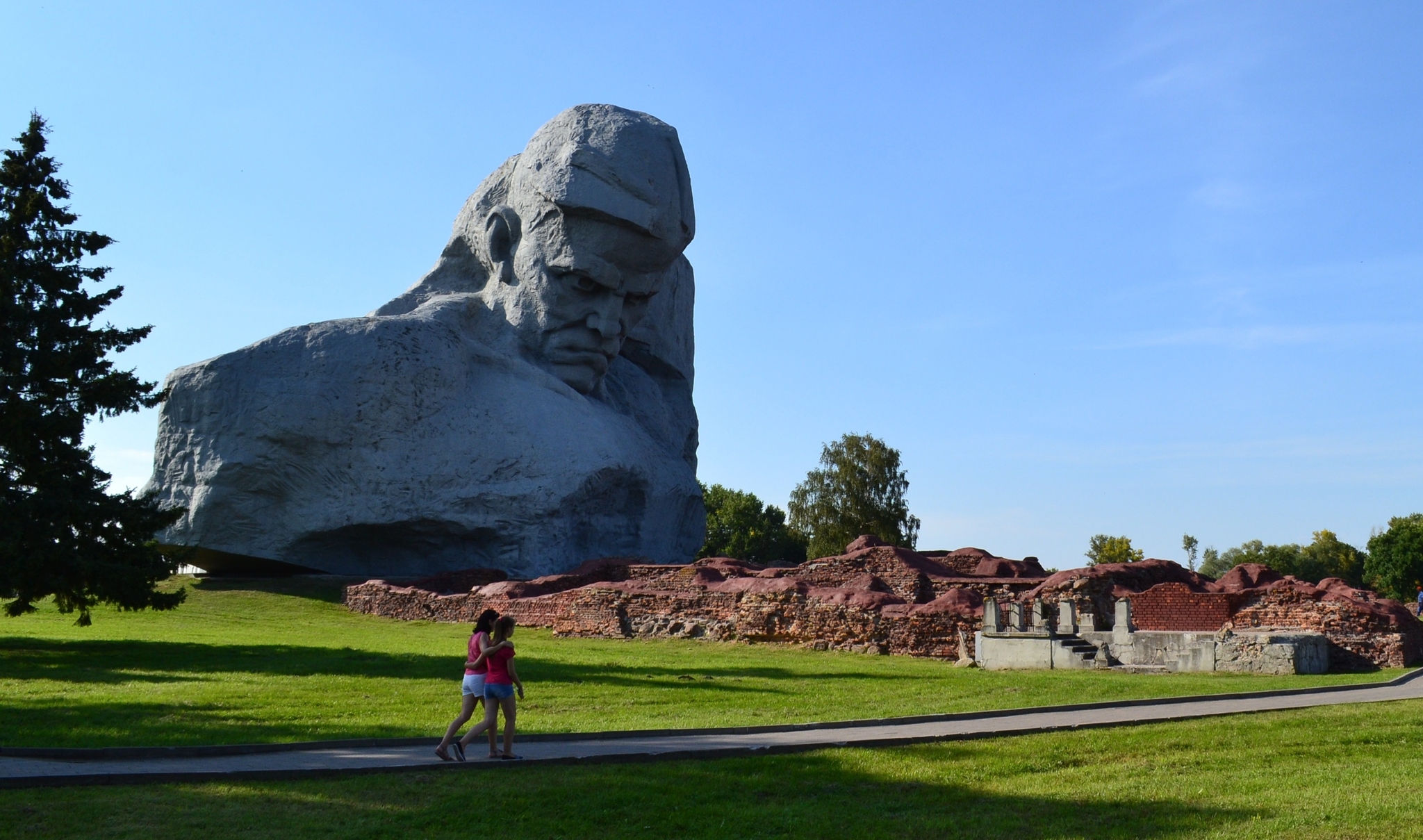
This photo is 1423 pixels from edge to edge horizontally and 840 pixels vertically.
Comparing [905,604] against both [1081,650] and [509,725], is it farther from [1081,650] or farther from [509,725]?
[509,725]

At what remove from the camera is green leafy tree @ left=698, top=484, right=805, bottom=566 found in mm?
79312

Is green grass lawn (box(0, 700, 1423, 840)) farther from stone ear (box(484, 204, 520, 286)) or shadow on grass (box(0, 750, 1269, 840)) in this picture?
stone ear (box(484, 204, 520, 286))

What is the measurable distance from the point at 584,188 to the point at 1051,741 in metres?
29.4

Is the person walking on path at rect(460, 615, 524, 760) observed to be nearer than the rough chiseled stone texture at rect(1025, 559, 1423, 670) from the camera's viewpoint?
Yes

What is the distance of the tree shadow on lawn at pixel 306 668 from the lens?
14.2 meters

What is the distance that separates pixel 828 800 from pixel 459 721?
268 centimetres

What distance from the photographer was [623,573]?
95.2 feet

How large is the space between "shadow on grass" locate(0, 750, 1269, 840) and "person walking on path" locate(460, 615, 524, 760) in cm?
43

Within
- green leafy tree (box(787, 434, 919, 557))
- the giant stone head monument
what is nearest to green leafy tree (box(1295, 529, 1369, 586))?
green leafy tree (box(787, 434, 919, 557))

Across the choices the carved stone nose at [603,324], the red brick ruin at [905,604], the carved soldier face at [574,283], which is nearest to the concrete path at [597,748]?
the red brick ruin at [905,604]

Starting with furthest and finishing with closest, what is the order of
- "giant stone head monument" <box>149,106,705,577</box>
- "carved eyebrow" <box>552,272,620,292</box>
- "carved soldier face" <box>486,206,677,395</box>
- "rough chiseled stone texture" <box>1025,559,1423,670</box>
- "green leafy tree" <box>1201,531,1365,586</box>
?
"green leafy tree" <box>1201,531,1365,586</box> < "carved eyebrow" <box>552,272,620,292</box> < "carved soldier face" <box>486,206,677,395</box> < "giant stone head monument" <box>149,106,705,577</box> < "rough chiseled stone texture" <box>1025,559,1423,670</box>

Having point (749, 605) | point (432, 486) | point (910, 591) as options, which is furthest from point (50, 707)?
point (432, 486)

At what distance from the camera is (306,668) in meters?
15.2

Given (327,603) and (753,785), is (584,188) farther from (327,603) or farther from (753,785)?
(753,785)
